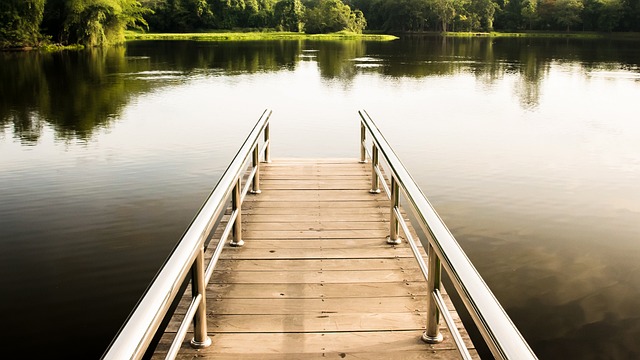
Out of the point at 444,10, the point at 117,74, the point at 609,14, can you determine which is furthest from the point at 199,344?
the point at 444,10

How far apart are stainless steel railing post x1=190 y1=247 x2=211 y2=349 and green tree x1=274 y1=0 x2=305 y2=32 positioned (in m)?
101

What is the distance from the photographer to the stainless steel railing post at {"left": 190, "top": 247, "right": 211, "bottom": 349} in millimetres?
2803

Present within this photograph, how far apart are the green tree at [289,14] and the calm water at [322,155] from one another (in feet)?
251

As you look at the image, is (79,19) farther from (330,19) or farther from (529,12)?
(529,12)

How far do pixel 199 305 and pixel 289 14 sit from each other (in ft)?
343

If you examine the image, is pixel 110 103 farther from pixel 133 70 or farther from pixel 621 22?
pixel 621 22

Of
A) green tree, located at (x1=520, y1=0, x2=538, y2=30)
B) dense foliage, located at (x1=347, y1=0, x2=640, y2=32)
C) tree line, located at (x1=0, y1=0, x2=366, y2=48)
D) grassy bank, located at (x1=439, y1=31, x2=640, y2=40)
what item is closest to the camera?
tree line, located at (x1=0, y1=0, x2=366, y2=48)

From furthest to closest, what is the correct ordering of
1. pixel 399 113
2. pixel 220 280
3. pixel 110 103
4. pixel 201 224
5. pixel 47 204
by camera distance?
pixel 110 103
pixel 399 113
pixel 47 204
pixel 220 280
pixel 201 224

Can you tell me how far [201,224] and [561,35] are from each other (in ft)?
323

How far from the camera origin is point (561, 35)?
91438 millimetres

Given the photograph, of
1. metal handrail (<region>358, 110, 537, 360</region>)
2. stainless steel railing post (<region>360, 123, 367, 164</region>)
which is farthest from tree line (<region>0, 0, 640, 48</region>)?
metal handrail (<region>358, 110, 537, 360</region>)

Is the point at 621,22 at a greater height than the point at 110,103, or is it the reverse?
the point at 621,22

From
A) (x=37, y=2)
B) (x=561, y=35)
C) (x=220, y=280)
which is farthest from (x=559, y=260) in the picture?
(x=561, y=35)

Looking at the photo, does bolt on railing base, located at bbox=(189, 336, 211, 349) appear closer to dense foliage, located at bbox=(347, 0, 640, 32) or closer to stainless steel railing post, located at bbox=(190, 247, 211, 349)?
stainless steel railing post, located at bbox=(190, 247, 211, 349)
